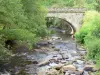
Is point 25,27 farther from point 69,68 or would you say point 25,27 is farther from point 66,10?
point 66,10

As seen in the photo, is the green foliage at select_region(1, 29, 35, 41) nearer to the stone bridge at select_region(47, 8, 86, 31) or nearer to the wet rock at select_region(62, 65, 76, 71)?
the wet rock at select_region(62, 65, 76, 71)

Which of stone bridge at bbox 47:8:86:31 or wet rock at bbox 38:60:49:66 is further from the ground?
stone bridge at bbox 47:8:86:31

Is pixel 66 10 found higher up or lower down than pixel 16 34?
higher up

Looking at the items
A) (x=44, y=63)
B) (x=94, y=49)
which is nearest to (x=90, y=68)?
(x=94, y=49)

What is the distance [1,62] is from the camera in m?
28.0

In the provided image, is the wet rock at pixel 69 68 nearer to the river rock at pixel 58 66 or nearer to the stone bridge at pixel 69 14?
the river rock at pixel 58 66

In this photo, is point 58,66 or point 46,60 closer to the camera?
point 58,66

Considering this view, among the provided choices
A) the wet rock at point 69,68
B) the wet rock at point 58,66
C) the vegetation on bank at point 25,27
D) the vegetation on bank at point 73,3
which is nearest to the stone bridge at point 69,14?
the vegetation on bank at point 25,27

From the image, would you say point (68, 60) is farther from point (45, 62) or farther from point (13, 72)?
point (13, 72)

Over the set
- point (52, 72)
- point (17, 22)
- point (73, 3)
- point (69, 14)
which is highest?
point (73, 3)

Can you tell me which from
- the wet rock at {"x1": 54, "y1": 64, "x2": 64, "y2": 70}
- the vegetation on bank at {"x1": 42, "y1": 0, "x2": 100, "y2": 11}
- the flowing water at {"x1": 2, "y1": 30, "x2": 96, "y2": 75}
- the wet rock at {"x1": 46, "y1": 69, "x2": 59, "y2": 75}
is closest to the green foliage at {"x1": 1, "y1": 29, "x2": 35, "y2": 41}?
the flowing water at {"x1": 2, "y1": 30, "x2": 96, "y2": 75}

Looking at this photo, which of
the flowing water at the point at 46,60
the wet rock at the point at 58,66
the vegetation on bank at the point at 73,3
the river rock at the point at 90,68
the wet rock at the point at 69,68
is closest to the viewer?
the river rock at the point at 90,68

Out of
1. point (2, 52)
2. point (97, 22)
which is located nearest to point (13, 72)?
point (2, 52)

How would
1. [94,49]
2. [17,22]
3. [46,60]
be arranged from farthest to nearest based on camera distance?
[46,60]
[17,22]
[94,49]
